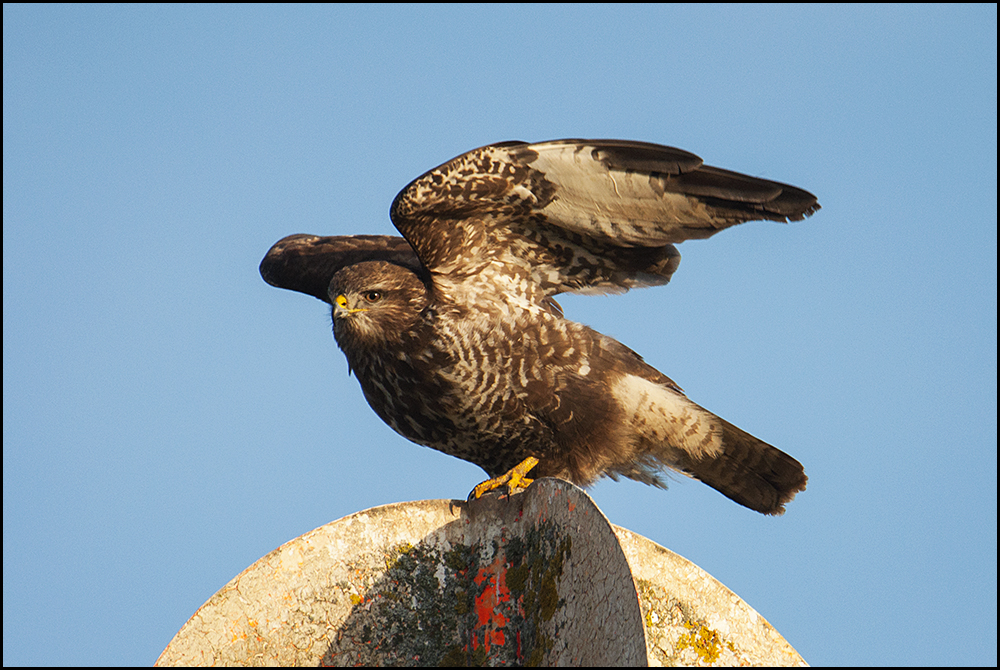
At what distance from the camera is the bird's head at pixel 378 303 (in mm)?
4609

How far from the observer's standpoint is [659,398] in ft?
16.1

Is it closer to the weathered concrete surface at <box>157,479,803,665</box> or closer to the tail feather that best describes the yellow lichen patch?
the weathered concrete surface at <box>157,479,803,665</box>

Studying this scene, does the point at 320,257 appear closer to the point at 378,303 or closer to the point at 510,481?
the point at 378,303

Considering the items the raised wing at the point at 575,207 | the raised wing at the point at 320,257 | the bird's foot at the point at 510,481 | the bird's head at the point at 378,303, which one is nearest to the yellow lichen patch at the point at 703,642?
the bird's foot at the point at 510,481

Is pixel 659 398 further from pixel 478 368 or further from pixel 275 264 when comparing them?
pixel 275 264

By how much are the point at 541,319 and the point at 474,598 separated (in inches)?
76.8

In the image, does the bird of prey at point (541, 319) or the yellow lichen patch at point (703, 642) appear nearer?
the yellow lichen patch at point (703, 642)

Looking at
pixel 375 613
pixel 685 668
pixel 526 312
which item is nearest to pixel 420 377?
pixel 526 312

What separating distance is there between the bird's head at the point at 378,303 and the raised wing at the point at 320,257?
17.6 inches

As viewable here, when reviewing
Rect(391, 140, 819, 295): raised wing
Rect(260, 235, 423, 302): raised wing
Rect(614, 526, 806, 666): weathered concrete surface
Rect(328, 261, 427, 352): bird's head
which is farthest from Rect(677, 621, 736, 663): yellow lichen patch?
Rect(260, 235, 423, 302): raised wing

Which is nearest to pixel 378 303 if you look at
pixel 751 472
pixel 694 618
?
pixel 751 472

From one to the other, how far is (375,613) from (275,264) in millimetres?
3095

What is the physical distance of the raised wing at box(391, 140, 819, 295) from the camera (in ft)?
14.3

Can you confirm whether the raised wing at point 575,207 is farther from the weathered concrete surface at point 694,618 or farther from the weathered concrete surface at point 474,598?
the weathered concrete surface at point 694,618
